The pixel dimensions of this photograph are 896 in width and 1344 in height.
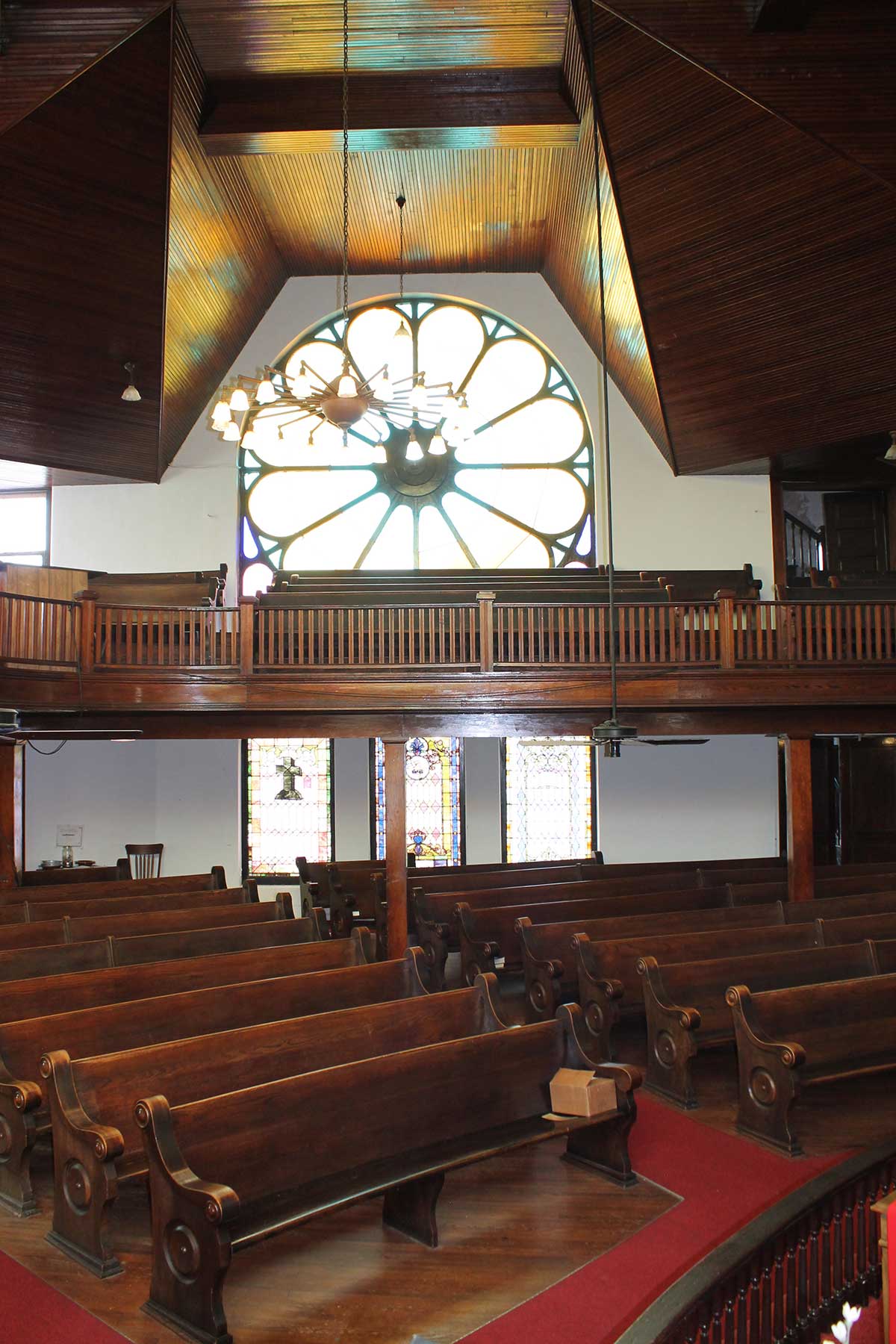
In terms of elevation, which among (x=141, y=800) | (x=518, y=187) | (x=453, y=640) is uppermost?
(x=518, y=187)

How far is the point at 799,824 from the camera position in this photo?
1077 centimetres

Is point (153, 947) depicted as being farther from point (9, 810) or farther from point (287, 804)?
point (287, 804)

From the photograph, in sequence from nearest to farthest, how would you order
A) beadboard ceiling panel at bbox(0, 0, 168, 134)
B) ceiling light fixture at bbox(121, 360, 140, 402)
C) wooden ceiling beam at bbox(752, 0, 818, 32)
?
1. wooden ceiling beam at bbox(752, 0, 818, 32)
2. beadboard ceiling panel at bbox(0, 0, 168, 134)
3. ceiling light fixture at bbox(121, 360, 140, 402)

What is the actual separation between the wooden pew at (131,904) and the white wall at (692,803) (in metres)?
6.74

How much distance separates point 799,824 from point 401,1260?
729 centimetres

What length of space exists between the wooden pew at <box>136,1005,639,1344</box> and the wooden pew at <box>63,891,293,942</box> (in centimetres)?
347

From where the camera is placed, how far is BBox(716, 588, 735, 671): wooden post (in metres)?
10.8

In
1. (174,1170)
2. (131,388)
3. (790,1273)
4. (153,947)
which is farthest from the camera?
(131,388)

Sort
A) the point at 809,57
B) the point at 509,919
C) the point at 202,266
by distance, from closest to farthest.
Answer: the point at 809,57 → the point at 509,919 → the point at 202,266

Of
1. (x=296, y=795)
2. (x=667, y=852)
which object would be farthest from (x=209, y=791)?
(x=667, y=852)

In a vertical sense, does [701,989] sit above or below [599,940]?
below

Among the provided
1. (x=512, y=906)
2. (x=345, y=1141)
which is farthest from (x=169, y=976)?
(x=512, y=906)

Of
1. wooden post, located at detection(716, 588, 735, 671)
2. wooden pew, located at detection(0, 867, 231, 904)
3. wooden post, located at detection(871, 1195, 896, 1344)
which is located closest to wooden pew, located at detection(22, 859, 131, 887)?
wooden pew, located at detection(0, 867, 231, 904)

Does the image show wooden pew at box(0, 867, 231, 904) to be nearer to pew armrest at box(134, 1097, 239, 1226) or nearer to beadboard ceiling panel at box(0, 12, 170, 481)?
pew armrest at box(134, 1097, 239, 1226)
